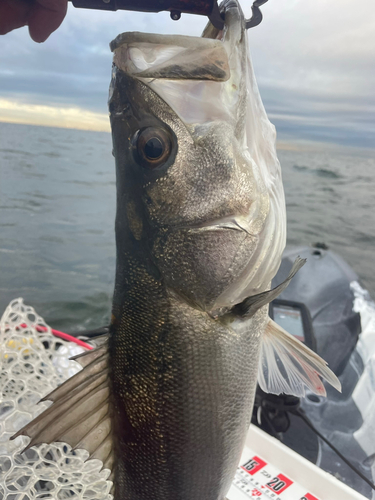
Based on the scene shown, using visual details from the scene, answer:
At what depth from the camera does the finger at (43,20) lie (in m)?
1.72

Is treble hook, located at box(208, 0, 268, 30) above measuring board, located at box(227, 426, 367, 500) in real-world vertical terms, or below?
above

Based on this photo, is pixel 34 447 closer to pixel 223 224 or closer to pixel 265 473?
pixel 265 473

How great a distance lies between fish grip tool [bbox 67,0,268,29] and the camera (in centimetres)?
111

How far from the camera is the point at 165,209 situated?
45.8 inches

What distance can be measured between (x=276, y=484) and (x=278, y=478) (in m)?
0.05

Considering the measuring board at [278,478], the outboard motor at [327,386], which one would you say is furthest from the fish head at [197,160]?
the outboard motor at [327,386]

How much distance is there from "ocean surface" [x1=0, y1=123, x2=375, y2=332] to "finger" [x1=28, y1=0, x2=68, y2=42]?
0.68 m

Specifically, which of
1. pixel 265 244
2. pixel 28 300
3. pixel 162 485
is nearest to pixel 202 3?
pixel 265 244

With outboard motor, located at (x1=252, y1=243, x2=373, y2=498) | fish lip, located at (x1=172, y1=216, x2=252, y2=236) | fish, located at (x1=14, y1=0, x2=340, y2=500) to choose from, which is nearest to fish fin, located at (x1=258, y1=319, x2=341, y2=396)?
fish, located at (x1=14, y1=0, x2=340, y2=500)

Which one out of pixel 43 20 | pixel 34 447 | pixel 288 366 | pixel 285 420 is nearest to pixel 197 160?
pixel 288 366

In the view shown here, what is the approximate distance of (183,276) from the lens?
1.19 metres

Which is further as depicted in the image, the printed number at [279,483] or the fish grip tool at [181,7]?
the printed number at [279,483]

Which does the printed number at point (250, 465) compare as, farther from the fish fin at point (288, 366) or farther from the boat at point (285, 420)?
the fish fin at point (288, 366)

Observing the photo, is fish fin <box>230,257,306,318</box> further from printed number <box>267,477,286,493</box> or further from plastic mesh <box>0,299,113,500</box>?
printed number <box>267,477,286,493</box>
